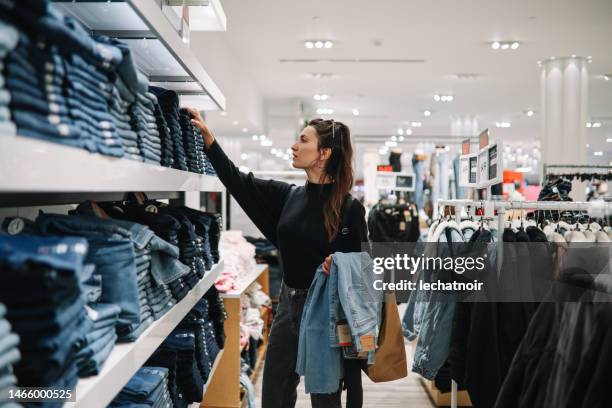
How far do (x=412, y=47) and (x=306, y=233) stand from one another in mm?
6232

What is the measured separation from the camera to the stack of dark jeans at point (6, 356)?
0.74 m

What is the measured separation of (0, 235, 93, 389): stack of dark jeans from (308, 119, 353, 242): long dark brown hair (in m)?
1.54

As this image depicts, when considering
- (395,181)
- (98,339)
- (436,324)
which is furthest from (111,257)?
(395,181)

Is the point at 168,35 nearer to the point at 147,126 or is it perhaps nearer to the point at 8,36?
the point at 147,126

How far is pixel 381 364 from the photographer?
2.26m

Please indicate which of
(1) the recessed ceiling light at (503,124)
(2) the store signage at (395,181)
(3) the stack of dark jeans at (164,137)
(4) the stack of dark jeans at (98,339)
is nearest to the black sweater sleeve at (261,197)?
(3) the stack of dark jeans at (164,137)

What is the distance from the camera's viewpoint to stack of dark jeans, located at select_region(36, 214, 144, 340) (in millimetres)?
1183

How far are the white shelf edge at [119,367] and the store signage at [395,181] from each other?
6025 mm

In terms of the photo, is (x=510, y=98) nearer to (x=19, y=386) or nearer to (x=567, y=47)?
(x=567, y=47)

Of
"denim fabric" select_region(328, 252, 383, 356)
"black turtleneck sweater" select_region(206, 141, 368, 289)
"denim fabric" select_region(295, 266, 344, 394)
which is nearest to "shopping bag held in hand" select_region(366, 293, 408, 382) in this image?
"denim fabric" select_region(328, 252, 383, 356)

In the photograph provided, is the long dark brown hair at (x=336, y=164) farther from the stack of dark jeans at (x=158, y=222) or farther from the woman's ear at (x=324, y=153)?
the stack of dark jeans at (x=158, y=222)

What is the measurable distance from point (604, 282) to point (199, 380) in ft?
4.60

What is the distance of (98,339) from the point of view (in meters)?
1.06

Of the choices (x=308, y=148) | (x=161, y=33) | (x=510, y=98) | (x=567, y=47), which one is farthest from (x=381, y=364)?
(x=510, y=98)
